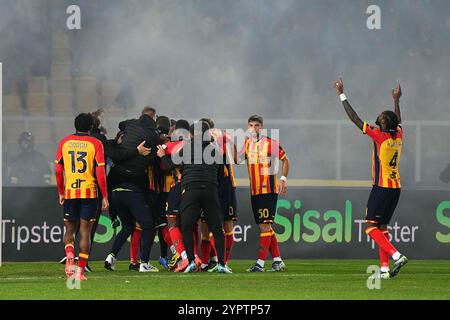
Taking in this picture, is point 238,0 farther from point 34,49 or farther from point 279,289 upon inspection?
point 279,289

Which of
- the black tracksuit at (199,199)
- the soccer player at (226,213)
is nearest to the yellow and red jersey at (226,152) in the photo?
the soccer player at (226,213)

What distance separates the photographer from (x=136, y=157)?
15445 mm

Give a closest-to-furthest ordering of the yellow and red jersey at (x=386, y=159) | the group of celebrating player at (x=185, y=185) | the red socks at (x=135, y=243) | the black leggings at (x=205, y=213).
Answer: the group of celebrating player at (x=185, y=185) → the yellow and red jersey at (x=386, y=159) → the black leggings at (x=205, y=213) → the red socks at (x=135, y=243)

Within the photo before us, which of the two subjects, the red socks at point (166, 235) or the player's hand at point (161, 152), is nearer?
the player's hand at point (161, 152)

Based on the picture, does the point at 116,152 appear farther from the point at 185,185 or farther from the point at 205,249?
the point at 205,249

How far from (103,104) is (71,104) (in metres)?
0.61

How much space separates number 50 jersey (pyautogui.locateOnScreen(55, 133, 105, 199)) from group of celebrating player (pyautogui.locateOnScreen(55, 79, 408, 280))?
0.03ft

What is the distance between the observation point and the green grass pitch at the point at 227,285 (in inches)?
467

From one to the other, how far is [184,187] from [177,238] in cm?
90

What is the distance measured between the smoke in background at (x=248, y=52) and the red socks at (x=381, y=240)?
8371 mm

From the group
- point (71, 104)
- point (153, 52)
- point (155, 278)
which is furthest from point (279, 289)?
point (153, 52)

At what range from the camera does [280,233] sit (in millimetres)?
19062

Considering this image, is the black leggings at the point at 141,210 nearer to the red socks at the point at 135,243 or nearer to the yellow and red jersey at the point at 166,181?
the red socks at the point at 135,243

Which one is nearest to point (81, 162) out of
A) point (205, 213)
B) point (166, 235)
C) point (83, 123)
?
point (83, 123)
